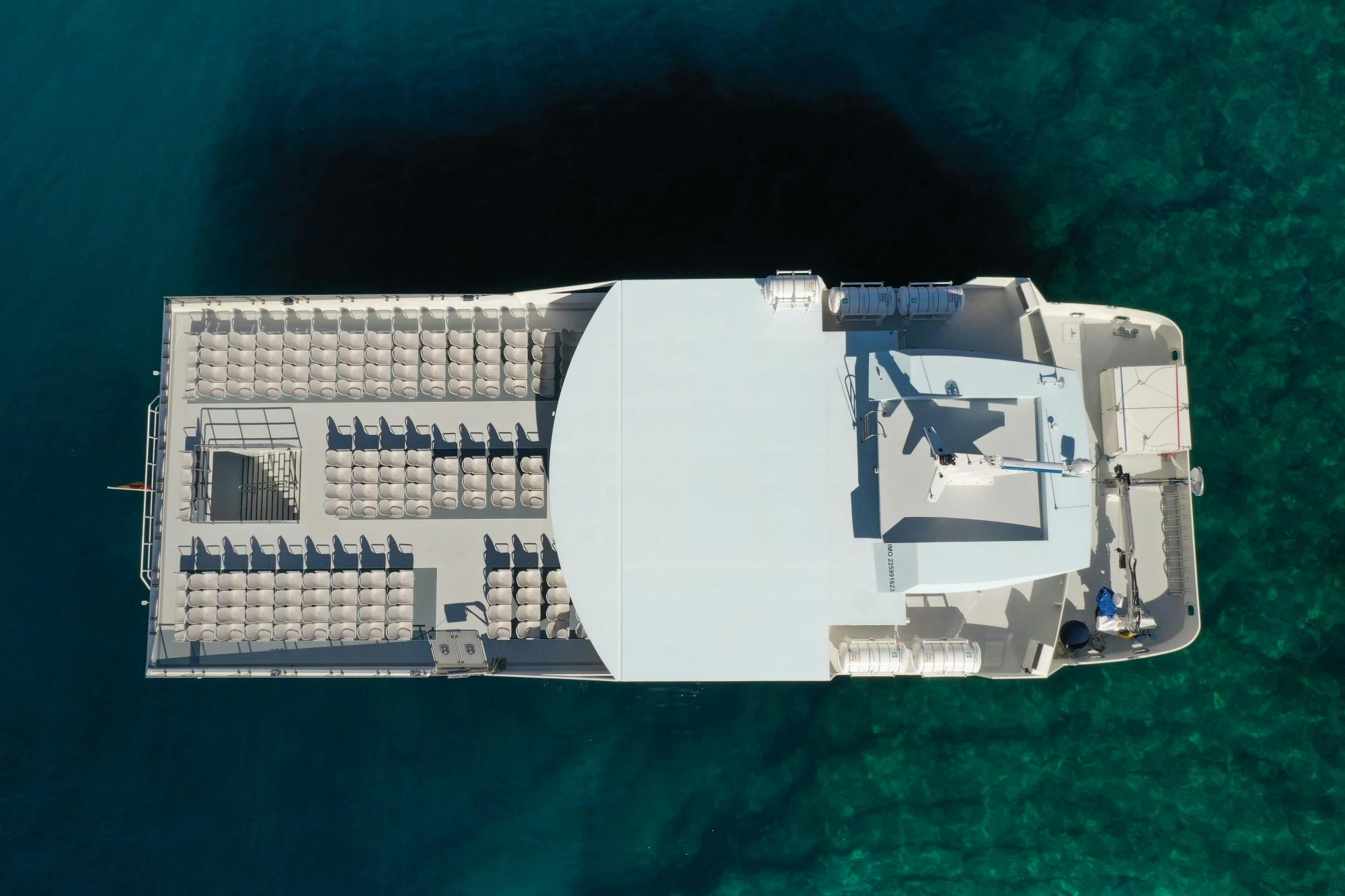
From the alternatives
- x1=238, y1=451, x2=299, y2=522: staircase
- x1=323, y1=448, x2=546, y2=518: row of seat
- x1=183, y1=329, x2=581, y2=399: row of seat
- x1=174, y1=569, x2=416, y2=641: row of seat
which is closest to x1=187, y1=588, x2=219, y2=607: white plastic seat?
x1=174, y1=569, x2=416, y2=641: row of seat

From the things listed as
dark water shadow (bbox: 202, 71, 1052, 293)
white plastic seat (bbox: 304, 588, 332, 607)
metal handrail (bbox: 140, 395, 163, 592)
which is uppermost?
dark water shadow (bbox: 202, 71, 1052, 293)

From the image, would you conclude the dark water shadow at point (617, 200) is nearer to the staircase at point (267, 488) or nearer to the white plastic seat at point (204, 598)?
the staircase at point (267, 488)

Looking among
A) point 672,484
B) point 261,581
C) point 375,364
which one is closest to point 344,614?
point 261,581

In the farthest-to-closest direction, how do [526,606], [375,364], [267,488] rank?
[267,488]
[375,364]
[526,606]

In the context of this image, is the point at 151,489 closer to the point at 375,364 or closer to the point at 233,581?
the point at 233,581

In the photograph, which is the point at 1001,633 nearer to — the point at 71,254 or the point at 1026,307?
the point at 1026,307

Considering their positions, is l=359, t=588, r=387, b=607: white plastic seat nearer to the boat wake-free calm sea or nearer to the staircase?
the boat wake-free calm sea

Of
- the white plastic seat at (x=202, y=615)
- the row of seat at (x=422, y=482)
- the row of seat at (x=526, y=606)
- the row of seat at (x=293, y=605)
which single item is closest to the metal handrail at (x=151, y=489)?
the row of seat at (x=293, y=605)
